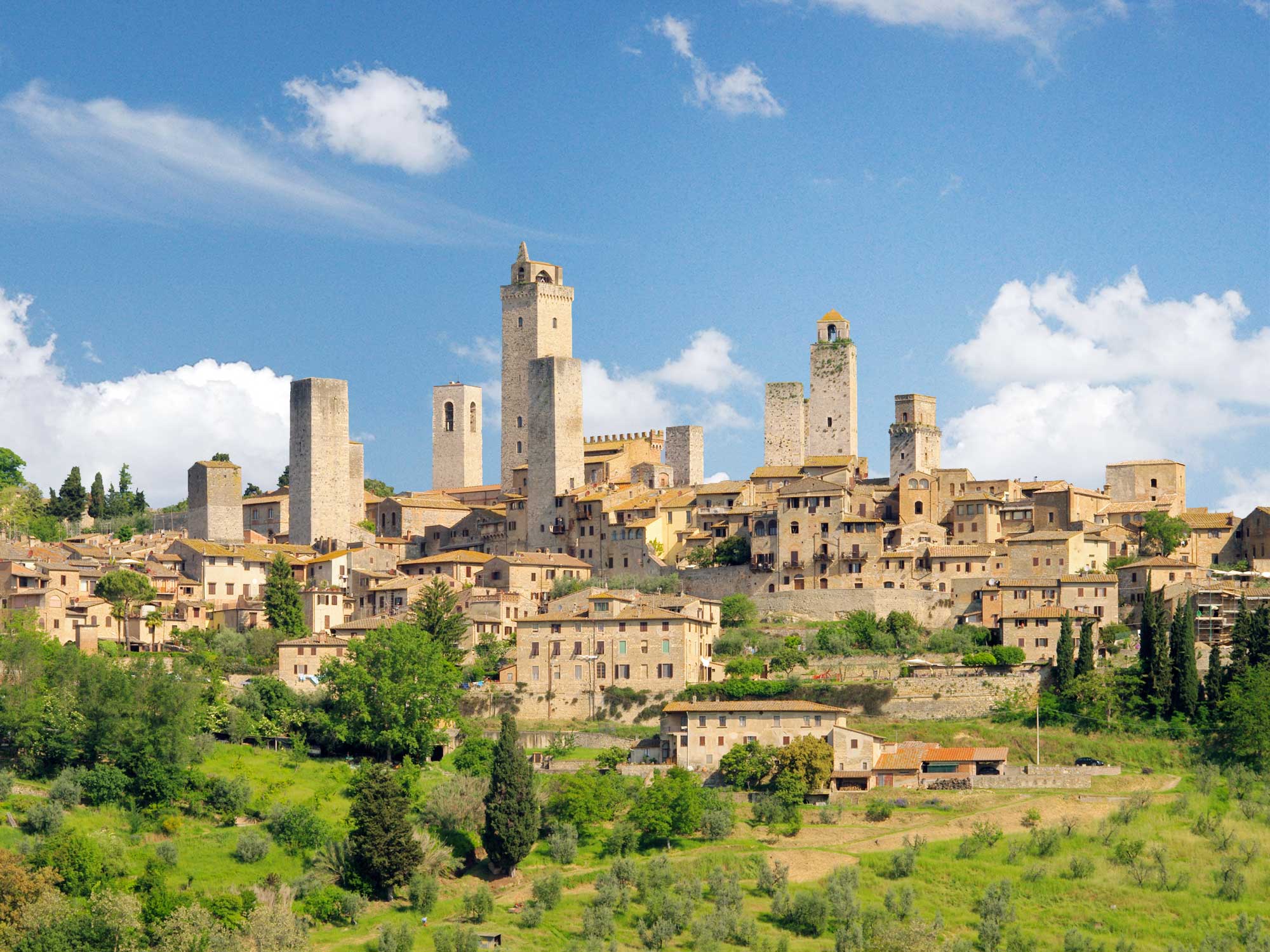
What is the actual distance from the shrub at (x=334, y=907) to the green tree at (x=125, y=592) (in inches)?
928

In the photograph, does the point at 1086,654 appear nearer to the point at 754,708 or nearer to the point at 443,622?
the point at 754,708

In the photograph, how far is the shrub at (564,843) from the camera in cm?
7019

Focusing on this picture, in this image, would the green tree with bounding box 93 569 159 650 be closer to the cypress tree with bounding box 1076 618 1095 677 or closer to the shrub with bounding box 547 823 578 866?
the shrub with bounding box 547 823 578 866

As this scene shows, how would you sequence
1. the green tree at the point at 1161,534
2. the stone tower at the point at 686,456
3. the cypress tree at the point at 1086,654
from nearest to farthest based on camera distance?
the cypress tree at the point at 1086,654 → the green tree at the point at 1161,534 → the stone tower at the point at 686,456

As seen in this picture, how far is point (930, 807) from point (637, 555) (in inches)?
1045

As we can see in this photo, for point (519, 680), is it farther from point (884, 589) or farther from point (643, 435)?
A: point (643, 435)

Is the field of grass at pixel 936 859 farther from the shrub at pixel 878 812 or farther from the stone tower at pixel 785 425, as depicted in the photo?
the stone tower at pixel 785 425

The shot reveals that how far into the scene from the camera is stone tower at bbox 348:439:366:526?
106 metres

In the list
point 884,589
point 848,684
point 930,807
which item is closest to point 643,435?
point 884,589

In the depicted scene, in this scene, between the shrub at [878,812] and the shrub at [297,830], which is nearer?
the shrub at [297,830]

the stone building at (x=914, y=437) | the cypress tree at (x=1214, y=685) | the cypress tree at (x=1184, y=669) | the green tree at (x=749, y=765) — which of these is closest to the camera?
the green tree at (x=749, y=765)

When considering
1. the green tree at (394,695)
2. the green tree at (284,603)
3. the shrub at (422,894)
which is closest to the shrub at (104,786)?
the green tree at (394,695)

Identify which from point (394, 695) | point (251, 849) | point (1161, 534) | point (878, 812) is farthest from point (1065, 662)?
point (251, 849)

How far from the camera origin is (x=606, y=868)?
69.4 m
